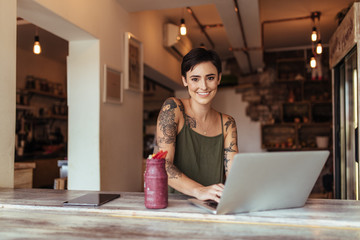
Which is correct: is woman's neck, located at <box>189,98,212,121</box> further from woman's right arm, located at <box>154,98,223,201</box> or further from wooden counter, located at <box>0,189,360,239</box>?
wooden counter, located at <box>0,189,360,239</box>

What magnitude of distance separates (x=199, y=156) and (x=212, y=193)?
22.9 inches

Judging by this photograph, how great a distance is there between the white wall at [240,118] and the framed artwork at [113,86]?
4158 mm

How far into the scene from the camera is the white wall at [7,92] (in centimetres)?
210

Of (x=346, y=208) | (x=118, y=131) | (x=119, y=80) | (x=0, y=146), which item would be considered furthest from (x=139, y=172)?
(x=346, y=208)

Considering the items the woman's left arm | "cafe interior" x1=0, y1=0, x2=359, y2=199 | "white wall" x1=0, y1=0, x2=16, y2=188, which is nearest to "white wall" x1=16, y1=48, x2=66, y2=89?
"cafe interior" x1=0, y1=0, x2=359, y2=199

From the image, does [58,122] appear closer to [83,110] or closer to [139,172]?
[139,172]

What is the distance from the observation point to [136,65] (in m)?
4.49

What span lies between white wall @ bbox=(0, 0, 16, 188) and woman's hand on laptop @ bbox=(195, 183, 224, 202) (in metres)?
1.33

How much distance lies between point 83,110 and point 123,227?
266 centimetres

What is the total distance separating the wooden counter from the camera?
3.42ft

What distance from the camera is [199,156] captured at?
1.92 m

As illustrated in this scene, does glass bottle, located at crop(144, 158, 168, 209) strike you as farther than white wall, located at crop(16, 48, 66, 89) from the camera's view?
No

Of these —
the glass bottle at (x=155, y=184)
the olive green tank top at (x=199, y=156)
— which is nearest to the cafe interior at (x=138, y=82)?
the olive green tank top at (x=199, y=156)

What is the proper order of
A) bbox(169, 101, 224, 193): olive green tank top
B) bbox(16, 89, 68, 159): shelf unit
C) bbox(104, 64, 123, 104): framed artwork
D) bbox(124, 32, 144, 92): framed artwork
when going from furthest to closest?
bbox(16, 89, 68, 159): shelf unit
bbox(124, 32, 144, 92): framed artwork
bbox(104, 64, 123, 104): framed artwork
bbox(169, 101, 224, 193): olive green tank top
